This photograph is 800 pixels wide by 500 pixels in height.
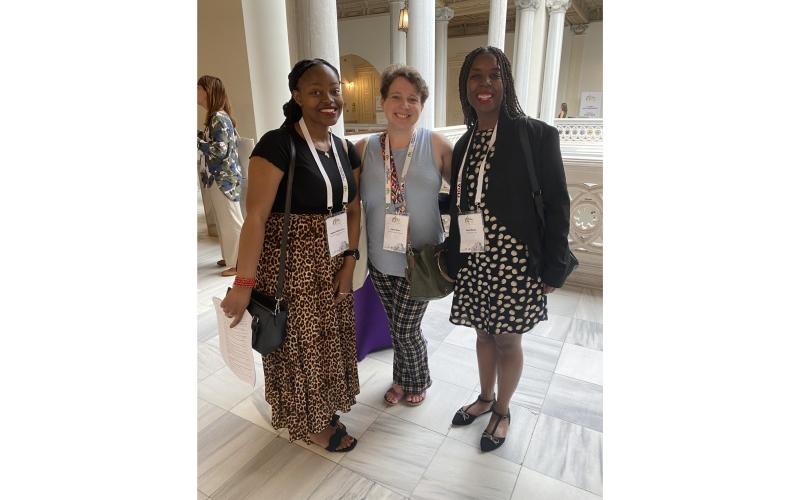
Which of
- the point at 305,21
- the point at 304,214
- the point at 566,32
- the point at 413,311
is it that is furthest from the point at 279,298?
the point at 566,32

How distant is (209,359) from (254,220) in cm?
173

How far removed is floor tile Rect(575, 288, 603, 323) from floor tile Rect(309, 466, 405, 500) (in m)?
2.29

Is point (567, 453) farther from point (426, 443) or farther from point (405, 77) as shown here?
point (405, 77)

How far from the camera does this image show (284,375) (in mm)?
1822

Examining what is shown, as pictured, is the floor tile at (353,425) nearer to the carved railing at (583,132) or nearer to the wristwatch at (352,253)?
the wristwatch at (352,253)

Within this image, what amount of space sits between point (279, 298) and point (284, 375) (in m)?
0.38

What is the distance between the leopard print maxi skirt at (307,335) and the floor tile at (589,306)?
2251 mm

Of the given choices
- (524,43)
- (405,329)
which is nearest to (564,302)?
(405,329)

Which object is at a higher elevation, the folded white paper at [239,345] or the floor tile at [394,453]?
the folded white paper at [239,345]

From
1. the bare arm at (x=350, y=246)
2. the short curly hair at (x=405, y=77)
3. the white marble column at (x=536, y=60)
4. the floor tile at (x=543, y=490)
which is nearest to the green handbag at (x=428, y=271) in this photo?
the bare arm at (x=350, y=246)

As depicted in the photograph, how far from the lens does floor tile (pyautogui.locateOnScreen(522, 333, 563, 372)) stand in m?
2.77

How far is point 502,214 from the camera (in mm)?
1620

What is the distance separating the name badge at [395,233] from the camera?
184cm
